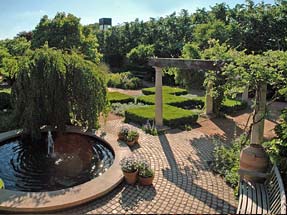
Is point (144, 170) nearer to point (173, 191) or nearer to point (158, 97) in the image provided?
point (173, 191)

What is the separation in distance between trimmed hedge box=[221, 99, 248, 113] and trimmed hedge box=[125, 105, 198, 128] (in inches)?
110

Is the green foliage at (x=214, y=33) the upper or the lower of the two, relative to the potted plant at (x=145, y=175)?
upper

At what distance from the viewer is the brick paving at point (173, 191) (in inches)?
229

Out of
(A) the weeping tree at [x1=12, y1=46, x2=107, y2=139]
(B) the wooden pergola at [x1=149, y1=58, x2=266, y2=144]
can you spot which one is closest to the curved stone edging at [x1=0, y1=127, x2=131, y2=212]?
(A) the weeping tree at [x1=12, y1=46, x2=107, y2=139]

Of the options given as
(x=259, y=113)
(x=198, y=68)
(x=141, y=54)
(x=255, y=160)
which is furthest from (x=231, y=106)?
(x=141, y=54)

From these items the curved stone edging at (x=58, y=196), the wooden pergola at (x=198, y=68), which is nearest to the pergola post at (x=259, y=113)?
the wooden pergola at (x=198, y=68)

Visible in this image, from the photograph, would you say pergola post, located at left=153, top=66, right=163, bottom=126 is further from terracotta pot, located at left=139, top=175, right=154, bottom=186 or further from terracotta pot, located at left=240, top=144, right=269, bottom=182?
terracotta pot, located at left=240, top=144, right=269, bottom=182

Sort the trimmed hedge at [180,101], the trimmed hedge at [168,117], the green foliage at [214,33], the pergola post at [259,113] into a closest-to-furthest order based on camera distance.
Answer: the pergola post at [259,113] → the trimmed hedge at [168,117] → the trimmed hedge at [180,101] → the green foliage at [214,33]

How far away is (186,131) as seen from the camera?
11477mm

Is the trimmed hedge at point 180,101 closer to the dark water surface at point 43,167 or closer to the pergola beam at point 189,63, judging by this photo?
the pergola beam at point 189,63

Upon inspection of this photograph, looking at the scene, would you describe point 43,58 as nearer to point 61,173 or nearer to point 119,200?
point 61,173

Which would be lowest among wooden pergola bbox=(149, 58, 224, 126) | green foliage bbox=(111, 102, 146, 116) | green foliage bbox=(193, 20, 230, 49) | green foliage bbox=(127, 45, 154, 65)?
green foliage bbox=(111, 102, 146, 116)

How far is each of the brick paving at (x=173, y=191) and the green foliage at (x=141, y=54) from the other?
18.9 metres

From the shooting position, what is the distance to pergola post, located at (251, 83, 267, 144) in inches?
262
